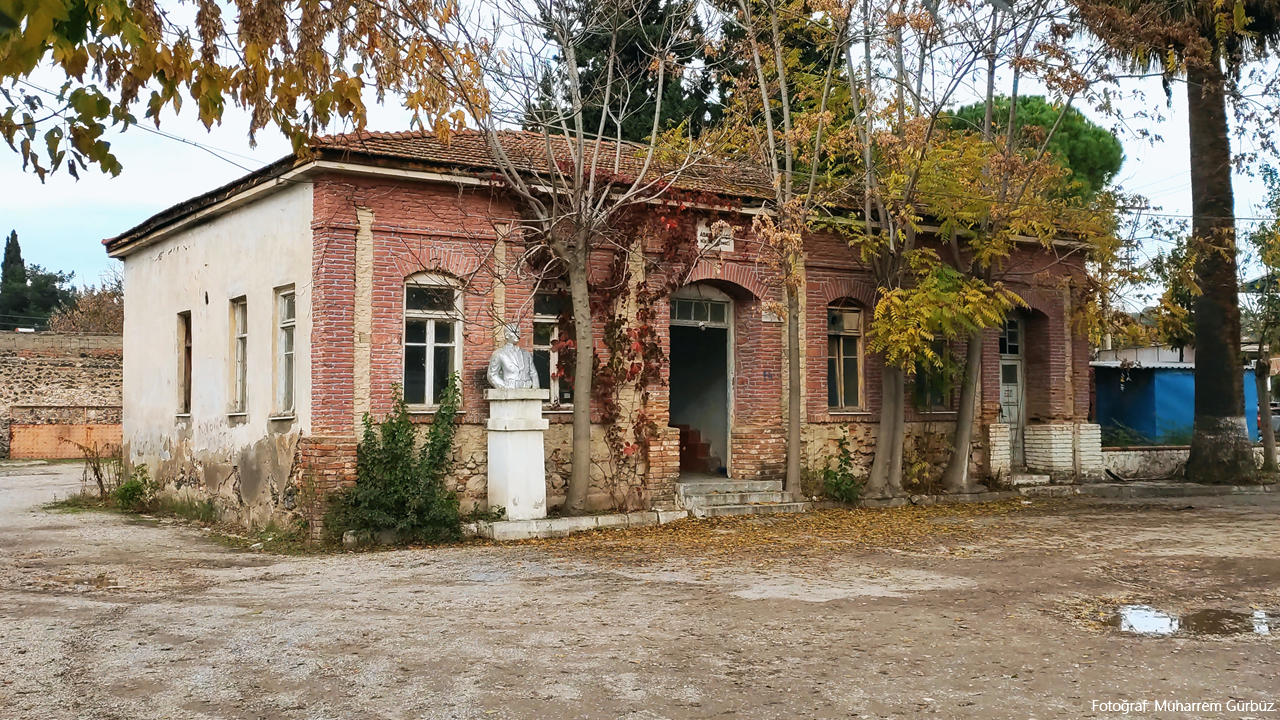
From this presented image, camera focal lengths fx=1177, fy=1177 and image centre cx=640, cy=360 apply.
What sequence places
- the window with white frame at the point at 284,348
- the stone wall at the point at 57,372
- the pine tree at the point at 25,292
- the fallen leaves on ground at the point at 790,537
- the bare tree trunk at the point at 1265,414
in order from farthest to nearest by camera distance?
the pine tree at the point at 25,292 < the stone wall at the point at 57,372 < the bare tree trunk at the point at 1265,414 < the window with white frame at the point at 284,348 < the fallen leaves on ground at the point at 790,537

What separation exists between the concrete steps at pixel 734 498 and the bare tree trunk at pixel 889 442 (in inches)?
55.2

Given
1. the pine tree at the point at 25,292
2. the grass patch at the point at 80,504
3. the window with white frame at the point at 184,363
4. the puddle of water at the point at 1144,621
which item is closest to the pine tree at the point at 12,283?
the pine tree at the point at 25,292

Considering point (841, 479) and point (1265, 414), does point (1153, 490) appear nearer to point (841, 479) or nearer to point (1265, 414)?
point (1265, 414)

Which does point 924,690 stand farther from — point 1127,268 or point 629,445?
point 1127,268

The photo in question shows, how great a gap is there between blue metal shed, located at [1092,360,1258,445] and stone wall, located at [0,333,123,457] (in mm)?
29174

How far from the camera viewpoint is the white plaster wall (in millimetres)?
14523

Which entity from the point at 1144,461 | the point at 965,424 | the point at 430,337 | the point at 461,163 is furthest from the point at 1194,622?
the point at 1144,461

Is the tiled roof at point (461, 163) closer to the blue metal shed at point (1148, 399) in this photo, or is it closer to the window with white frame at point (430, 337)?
the window with white frame at point (430, 337)

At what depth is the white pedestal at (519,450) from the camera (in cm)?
1417

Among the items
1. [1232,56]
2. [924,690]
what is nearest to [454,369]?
[924,690]

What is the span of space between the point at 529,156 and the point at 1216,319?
12.7 metres

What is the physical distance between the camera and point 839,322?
1869 centimetres

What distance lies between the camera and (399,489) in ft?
44.7

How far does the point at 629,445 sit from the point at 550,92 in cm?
472
